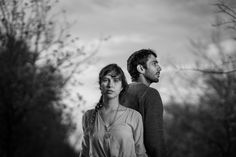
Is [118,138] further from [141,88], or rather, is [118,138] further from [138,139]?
[141,88]

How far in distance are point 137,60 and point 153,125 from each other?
2.74 ft

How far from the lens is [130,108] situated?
13.5ft

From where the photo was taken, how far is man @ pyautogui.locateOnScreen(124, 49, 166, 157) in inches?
158

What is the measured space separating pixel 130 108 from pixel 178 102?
29090 millimetres

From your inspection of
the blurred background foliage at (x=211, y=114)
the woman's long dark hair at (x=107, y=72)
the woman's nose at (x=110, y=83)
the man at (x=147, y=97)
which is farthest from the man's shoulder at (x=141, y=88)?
the blurred background foliage at (x=211, y=114)

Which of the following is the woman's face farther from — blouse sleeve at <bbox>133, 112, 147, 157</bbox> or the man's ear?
the man's ear

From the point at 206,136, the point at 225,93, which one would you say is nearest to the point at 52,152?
the point at 206,136

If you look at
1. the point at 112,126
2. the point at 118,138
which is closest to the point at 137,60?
the point at 112,126

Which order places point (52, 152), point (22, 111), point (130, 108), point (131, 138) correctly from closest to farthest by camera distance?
point (131, 138) < point (130, 108) < point (22, 111) < point (52, 152)

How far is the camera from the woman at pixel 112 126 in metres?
3.74

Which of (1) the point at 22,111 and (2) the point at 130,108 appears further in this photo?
(1) the point at 22,111

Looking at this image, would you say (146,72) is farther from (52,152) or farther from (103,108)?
(52,152)

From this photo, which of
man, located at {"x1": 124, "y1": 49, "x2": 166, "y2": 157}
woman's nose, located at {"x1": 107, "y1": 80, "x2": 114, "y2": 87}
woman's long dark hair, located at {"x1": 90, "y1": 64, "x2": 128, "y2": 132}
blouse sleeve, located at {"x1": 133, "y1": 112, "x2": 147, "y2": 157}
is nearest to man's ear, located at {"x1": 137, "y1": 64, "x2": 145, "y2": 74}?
man, located at {"x1": 124, "y1": 49, "x2": 166, "y2": 157}

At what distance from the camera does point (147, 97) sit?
423cm
